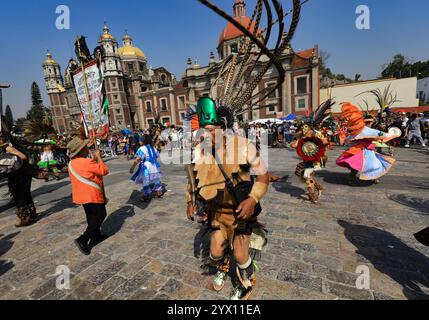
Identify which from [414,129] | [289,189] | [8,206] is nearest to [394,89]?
[414,129]

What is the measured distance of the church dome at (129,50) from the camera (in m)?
57.6

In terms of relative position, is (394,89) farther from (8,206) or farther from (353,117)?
(8,206)

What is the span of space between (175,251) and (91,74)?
118 inches

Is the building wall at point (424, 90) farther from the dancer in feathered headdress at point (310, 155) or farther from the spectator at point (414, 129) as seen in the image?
the dancer in feathered headdress at point (310, 155)

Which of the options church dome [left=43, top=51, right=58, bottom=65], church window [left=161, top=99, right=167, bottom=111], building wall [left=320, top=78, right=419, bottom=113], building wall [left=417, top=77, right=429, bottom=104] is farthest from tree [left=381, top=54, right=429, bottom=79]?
church dome [left=43, top=51, right=58, bottom=65]

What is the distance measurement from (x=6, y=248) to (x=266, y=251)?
4118 millimetres

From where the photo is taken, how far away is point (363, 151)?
5527 millimetres

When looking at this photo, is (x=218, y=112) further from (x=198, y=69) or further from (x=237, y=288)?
(x=198, y=69)

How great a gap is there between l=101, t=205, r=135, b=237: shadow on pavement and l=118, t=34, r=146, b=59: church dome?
6181 cm

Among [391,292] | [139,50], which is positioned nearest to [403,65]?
[139,50]

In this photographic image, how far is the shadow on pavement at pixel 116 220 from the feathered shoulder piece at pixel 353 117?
559cm

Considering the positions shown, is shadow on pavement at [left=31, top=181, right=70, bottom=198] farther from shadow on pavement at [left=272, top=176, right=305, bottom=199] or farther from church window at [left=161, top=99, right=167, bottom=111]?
church window at [left=161, top=99, right=167, bottom=111]

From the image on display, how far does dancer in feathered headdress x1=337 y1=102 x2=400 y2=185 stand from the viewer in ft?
17.4

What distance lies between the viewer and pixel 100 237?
3756mm
